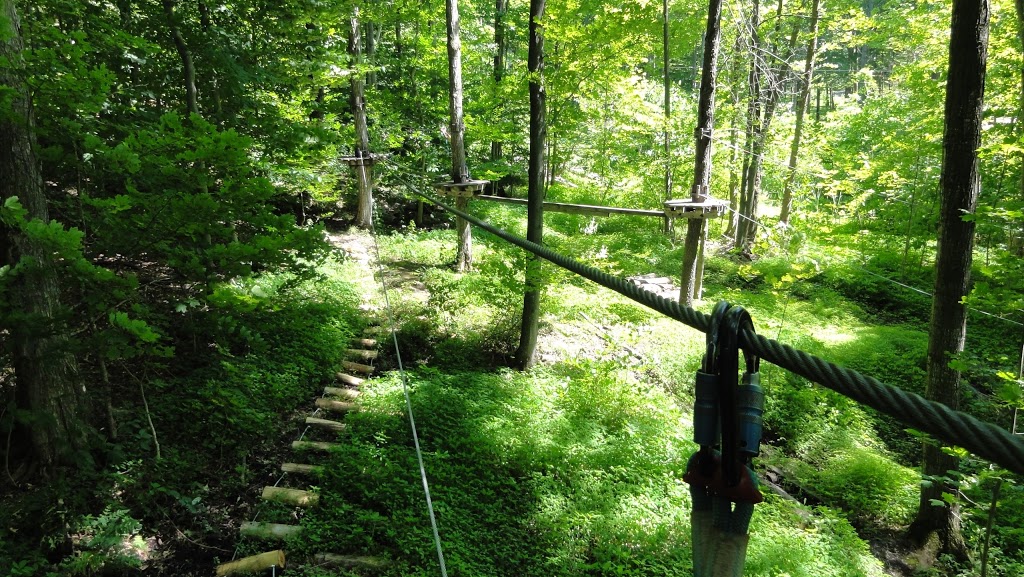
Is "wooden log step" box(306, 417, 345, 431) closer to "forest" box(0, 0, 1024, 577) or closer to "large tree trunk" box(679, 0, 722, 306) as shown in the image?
"forest" box(0, 0, 1024, 577)

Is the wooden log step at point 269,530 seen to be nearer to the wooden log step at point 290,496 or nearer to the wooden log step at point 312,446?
the wooden log step at point 290,496

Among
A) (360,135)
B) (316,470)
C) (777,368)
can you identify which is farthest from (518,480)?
(360,135)

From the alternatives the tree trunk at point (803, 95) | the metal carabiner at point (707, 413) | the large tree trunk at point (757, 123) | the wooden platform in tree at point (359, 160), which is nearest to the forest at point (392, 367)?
the metal carabiner at point (707, 413)

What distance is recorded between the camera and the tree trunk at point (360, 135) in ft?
34.3

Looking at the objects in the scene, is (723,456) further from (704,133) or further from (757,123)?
(757,123)

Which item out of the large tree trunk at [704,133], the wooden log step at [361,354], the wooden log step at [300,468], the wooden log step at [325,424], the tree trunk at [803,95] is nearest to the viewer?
the wooden log step at [300,468]

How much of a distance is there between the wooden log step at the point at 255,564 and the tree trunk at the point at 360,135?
25.5 ft

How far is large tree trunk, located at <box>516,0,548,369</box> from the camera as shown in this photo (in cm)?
662

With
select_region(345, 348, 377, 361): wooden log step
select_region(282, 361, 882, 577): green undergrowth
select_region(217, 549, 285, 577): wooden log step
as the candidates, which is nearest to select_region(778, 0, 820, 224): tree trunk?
select_region(282, 361, 882, 577): green undergrowth

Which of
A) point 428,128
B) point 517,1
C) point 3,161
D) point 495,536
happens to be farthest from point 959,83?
point 517,1

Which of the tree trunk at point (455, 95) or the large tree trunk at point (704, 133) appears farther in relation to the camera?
the tree trunk at point (455, 95)

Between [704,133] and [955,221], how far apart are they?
4835 mm

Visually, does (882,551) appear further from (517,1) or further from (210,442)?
(517,1)

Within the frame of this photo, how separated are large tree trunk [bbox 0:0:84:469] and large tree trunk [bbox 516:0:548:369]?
4.66m
